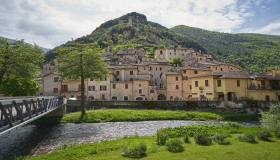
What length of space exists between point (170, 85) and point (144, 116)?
33.6 m

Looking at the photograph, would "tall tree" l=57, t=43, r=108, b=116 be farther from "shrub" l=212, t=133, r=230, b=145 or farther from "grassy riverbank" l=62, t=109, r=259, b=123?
Result: "shrub" l=212, t=133, r=230, b=145

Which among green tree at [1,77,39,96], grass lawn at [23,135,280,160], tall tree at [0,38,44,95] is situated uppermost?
tall tree at [0,38,44,95]

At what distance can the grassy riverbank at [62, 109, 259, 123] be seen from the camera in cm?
5528

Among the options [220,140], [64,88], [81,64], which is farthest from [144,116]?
[64,88]

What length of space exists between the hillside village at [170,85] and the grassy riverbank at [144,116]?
12.4 m

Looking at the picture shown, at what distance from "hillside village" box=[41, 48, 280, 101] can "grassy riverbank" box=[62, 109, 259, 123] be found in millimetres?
12415

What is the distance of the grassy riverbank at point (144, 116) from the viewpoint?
181 feet

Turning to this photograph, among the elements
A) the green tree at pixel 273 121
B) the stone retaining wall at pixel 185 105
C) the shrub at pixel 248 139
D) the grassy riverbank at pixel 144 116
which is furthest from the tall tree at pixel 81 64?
the shrub at pixel 248 139

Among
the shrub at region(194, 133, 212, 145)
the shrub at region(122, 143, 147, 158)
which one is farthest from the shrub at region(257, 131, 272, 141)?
the shrub at region(122, 143, 147, 158)

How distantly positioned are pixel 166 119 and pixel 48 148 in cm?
3120

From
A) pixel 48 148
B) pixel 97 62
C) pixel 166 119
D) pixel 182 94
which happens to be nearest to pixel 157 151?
pixel 48 148

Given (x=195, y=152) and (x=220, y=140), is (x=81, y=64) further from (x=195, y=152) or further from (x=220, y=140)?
(x=195, y=152)

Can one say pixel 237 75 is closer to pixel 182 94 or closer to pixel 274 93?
pixel 274 93

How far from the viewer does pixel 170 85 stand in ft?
297
